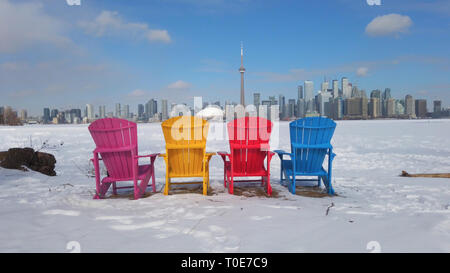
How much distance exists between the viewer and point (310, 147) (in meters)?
4.45

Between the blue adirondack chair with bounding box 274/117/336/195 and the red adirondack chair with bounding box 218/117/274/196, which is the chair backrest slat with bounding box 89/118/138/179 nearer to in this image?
the red adirondack chair with bounding box 218/117/274/196

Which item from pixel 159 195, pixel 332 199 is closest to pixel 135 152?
pixel 159 195

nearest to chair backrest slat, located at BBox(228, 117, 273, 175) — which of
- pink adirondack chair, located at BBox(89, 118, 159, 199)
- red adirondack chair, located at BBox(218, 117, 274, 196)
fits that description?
red adirondack chair, located at BBox(218, 117, 274, 196)

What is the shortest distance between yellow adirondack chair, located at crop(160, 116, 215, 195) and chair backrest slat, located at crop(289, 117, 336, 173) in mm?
1624

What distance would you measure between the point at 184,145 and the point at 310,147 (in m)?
2.14

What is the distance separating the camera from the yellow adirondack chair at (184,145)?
4223 millimetres

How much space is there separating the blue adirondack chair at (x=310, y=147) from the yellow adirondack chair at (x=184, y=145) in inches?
56.1

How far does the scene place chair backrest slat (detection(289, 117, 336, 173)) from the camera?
450 cm

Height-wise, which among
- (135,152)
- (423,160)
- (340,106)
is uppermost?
(340,106)

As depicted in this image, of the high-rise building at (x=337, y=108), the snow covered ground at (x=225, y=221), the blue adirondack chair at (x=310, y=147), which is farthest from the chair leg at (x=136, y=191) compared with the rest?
the high-rise building at (x=337, y=108)

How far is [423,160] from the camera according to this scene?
980 centimetres

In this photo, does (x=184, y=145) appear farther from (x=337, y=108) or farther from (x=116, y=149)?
(x=337, y=108)
